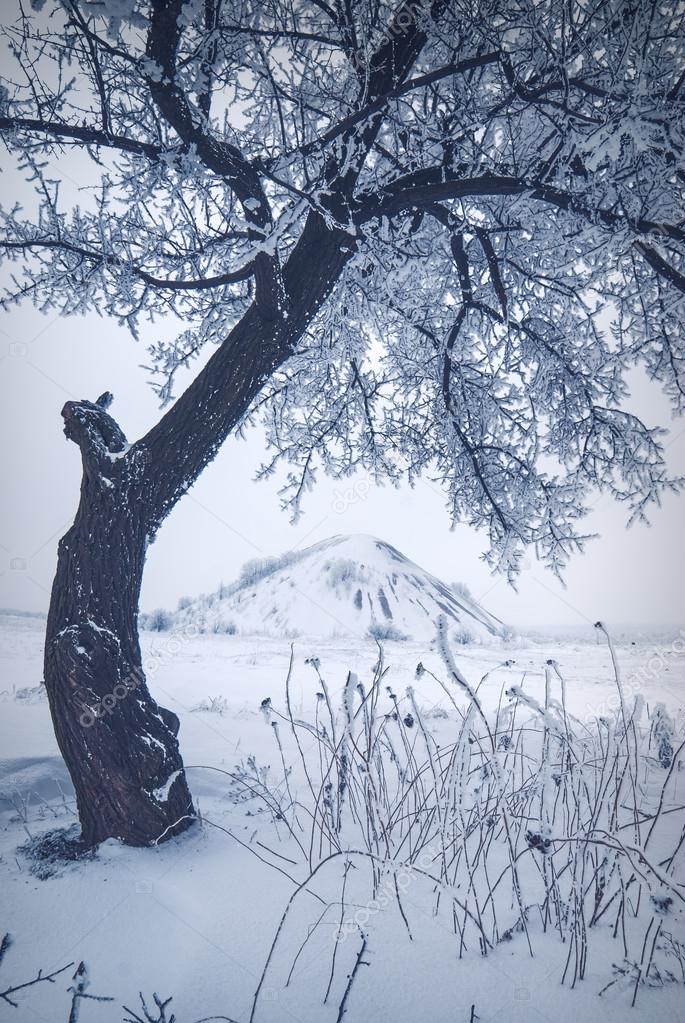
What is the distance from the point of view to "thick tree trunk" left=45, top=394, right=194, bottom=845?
84.7 inches

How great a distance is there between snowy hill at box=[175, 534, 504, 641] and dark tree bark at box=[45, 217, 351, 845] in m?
11.4

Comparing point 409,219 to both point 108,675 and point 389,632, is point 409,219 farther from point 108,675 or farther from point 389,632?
point 389,632

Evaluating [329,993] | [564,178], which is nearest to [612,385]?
[564,178]

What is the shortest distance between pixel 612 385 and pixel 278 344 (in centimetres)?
265

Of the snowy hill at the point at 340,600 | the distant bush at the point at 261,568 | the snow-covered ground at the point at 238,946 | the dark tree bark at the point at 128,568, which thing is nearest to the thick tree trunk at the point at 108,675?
the dark tree bark at the point at 128,568

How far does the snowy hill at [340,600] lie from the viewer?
1598cm

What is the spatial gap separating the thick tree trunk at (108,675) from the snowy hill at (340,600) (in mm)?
11473

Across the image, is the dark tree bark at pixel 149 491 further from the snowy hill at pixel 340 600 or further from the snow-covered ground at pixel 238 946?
the snowy hill at pixel 340 600

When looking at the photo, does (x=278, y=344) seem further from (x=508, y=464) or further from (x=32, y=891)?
(x=32, y=891)

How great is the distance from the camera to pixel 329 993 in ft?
4.24

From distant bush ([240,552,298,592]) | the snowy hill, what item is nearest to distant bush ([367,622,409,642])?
the snowy hill

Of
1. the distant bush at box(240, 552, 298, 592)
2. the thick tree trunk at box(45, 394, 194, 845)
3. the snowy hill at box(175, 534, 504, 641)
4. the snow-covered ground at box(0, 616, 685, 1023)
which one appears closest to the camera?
the snow-covered ground at box(0, 616, 685, 1023)

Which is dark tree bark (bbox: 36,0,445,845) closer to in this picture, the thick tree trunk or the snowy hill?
the thick tree trunk

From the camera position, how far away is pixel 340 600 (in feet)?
59.5
